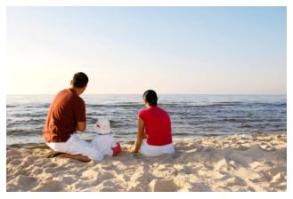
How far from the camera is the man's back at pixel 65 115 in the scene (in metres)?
5.50

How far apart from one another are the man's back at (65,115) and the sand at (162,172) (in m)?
0.35

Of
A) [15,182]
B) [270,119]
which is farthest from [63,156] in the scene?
[270,119]

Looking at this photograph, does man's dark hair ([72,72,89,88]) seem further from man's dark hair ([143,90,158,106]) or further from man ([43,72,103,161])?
man's dark hair ([143,90,158,106])

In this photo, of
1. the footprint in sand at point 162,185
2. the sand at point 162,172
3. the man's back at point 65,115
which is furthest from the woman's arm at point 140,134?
the footprint in sand at point 162,185

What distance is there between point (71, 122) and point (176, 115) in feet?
25.4

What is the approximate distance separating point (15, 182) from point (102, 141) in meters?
1.33

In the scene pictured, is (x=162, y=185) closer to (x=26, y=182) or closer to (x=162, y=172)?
(x=162, y=172)

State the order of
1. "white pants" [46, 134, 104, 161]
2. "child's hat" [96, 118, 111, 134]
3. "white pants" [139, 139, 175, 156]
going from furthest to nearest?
"white pants" [139, 139, 175, 156] < "child's hat" [96, 118, 111, 134] < "white pants" [46, 134, 104, 161]

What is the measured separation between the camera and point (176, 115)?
42.9ft

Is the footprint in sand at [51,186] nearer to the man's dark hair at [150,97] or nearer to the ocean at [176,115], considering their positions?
the man's dark hair at [150,97]

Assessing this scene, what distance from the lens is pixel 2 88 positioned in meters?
5.77

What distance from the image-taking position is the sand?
4.61m

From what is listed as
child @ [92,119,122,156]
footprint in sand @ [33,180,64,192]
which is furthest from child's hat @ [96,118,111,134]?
footprint in sand @ [33,180,64,192]
